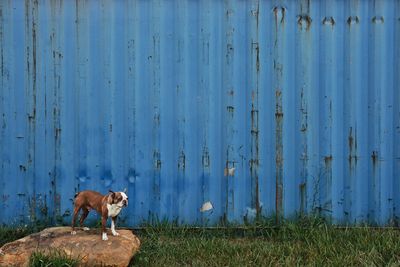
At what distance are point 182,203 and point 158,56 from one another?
1.39m

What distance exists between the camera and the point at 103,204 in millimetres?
4242

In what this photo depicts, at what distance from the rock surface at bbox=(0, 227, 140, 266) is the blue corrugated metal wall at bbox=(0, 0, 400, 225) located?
2.50ft

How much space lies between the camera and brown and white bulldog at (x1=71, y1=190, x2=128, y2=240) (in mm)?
4176

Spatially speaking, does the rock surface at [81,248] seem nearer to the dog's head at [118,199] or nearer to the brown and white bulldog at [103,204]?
the brown and white bulldog at [103,204]

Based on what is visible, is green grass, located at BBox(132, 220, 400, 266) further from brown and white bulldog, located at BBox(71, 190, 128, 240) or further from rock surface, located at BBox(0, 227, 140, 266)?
brown and white bulldog, located at BBox(71, 190, 128, 240)

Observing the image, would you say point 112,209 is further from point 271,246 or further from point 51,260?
point 271,246

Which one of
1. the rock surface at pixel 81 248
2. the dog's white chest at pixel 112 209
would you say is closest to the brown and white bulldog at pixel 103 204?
the dog's white chest at pixel 112 209

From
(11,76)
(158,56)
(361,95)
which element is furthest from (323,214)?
(11,76)

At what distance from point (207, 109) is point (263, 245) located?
1337 mm

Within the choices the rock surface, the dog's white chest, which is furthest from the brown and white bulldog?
the rock surface

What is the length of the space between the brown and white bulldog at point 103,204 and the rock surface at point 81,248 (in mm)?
101

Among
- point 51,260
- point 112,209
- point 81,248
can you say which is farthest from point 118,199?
point 51,260

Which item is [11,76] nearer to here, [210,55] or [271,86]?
[210,55]

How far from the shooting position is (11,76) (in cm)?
498
